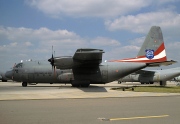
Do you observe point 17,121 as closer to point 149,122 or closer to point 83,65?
point 149,122

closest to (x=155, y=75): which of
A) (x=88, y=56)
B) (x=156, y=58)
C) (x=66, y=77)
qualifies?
(x=156, y=58)

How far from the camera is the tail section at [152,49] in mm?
30828

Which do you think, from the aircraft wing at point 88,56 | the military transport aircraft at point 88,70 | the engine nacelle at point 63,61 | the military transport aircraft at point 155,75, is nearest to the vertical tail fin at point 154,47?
the military transport aircraft at point 88,70

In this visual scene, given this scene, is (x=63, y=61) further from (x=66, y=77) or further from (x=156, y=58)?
(x=156, y=58)

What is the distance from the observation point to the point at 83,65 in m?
28.3

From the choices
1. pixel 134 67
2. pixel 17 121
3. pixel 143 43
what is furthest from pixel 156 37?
pixel 17 121

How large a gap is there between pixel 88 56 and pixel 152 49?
11.2 metres

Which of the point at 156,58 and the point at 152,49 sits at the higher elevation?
the point at 152,49

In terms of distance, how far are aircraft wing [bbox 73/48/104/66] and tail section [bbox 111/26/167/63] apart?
5.31 m

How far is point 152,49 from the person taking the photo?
3125 centimetres

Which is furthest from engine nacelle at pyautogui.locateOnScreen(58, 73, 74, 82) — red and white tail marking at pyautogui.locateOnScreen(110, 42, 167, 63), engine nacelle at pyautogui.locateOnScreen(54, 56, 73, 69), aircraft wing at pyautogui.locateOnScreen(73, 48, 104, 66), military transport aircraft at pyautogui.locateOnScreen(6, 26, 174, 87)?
red and white tail marking at pyautogui.locateOnScreen(110, 42, 167, 63)

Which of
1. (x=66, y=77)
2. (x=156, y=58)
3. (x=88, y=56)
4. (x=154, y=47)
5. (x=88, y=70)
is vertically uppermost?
(x=154, y=47)

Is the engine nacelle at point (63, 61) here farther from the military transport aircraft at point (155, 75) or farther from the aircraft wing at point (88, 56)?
the military transport aircraft at point (155, 75)

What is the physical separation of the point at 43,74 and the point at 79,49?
8.58 m
